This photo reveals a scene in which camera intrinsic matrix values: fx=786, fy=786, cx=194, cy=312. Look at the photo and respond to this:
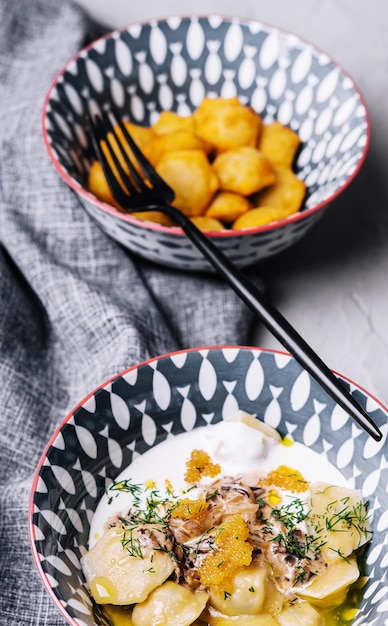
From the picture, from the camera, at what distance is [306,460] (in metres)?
1.26

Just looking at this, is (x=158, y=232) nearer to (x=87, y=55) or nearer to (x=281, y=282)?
(x=281, y=282)

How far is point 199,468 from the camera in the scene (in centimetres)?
123

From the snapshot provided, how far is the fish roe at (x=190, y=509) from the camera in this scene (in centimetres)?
112

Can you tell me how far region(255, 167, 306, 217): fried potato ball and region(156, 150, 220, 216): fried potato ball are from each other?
116 millimetres

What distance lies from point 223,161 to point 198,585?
877 mm

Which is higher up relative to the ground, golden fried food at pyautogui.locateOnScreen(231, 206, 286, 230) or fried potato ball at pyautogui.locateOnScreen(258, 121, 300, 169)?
fried potato ball at pyautogui.locateOnScreen(258, 121, 300, 169)

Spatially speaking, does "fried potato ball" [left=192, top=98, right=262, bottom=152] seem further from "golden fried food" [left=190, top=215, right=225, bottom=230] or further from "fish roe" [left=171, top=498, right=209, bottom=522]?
"fish roe" [left=171, top=498, right=209, bottom=522]

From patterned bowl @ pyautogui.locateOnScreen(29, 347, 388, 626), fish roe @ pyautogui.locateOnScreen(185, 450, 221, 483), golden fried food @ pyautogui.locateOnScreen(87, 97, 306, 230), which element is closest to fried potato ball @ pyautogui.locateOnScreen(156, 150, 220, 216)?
golden fried food @ pyautogui.locateOnScreen(87, 97, 306, 230)

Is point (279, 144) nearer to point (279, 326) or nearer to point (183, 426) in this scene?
point (279, 326)

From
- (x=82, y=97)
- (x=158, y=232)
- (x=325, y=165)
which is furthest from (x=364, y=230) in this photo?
(x=82, y=97)

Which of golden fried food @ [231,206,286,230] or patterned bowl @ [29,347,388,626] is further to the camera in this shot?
golden fried food @ [231,206,286,230]

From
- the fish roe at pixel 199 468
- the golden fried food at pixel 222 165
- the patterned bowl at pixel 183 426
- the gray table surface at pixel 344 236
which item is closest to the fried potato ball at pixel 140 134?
the golden fried food at pixel 222 165

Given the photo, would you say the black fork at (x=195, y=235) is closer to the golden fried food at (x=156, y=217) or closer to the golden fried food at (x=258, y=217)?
the golden fried food at (x=156, y=217)

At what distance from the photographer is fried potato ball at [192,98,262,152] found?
1690 millimetres
